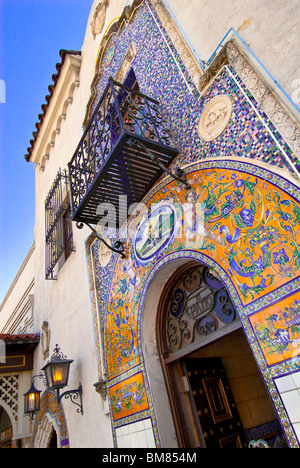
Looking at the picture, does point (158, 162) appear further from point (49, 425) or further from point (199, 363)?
point (49, 425)

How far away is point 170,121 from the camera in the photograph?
145 inches

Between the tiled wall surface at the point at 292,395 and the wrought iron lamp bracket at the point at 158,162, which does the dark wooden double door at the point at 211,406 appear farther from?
the wrought iron lamp bracket at the point at 158,162

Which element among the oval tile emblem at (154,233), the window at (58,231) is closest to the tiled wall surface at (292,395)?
the oval tile emblem at (154,233)

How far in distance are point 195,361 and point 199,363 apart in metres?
0.07

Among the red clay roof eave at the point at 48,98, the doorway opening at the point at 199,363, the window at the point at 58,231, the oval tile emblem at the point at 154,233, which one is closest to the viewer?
the doorway opening at the point at 199,363

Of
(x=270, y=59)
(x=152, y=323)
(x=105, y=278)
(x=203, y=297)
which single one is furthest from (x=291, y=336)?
(x=105, y=278)

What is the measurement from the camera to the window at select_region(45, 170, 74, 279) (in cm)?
659

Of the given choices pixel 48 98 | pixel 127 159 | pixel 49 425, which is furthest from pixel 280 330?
pixel 48 98

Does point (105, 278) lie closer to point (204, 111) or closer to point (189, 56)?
point (204, 111)

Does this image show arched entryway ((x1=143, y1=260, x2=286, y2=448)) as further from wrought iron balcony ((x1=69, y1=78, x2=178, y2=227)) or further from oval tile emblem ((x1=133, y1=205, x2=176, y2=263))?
wrought iron balcony ((x1=69, y1=78, x2=178, y2=227))

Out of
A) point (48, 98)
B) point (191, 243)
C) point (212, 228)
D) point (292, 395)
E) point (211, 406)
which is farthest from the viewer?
point (48, 98)

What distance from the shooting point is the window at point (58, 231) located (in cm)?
659

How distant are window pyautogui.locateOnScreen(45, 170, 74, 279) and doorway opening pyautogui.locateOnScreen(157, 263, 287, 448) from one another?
127 inches

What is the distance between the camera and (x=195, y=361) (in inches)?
139
